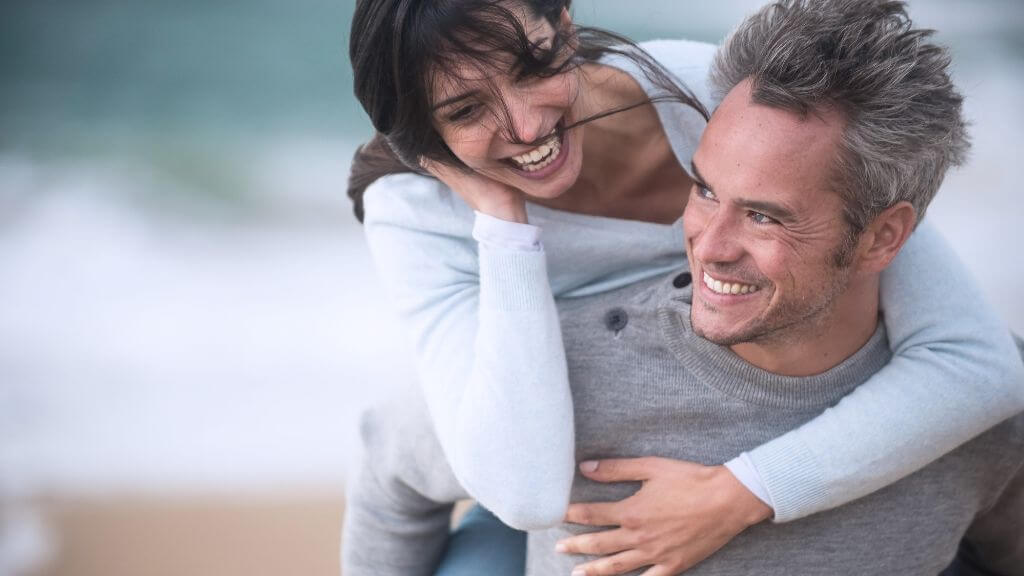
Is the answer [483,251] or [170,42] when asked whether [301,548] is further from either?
[170,42]

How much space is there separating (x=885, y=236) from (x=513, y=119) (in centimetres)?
72

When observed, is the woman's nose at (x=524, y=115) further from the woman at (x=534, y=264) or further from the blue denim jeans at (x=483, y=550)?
the blue denim jeans at (x=483, y=550)

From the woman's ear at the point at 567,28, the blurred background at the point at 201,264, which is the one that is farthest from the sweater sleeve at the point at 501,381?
the blurred background at the point at 201,264

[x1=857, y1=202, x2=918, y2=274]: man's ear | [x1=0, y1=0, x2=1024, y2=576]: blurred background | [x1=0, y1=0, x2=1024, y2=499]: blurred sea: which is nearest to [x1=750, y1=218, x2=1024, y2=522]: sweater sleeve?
[x1=857, y1=202, x2=918, y2=274]: man's ear

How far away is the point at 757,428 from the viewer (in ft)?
6.84

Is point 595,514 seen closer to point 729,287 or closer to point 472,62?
point 729,287

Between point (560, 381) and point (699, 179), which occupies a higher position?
point (699, 179)

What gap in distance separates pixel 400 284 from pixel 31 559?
7.53ft

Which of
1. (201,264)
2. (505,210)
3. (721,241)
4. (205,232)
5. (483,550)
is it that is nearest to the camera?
(721,241)

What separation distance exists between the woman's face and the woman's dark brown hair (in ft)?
0.04

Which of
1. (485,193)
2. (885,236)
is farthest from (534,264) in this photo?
(885,236)

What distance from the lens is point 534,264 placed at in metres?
2.16

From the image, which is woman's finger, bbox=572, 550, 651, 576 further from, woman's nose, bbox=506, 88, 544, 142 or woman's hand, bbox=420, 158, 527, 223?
woman's nose, bbox=506, 88, 544, 142

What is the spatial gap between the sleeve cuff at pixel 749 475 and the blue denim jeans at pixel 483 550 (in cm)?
72
